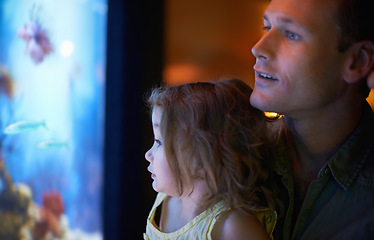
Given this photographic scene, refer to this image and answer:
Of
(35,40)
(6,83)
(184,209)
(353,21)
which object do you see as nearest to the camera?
(353,21)

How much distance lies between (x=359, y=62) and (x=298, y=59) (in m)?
0.20

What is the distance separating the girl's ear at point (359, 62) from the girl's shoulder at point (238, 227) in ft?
1.65

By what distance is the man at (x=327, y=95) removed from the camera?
116cm

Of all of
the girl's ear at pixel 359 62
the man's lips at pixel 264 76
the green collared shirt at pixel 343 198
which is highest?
the girl's ear at pixel 359 62

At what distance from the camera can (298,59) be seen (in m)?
1.17

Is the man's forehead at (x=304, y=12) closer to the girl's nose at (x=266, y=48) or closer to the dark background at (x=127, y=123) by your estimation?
the girl's nose at (x=266, y=48)

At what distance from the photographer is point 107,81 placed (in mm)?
3066

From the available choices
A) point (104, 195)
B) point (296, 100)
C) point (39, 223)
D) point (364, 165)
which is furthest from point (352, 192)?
point (104, 195)

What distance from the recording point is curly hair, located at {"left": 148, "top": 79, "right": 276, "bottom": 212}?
126cm

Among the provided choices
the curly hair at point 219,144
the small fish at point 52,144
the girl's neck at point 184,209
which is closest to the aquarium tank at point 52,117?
the small fish at point 52,144

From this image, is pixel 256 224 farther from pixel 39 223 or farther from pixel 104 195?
pixel 104 195

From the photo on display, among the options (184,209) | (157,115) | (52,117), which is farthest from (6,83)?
(184,209)

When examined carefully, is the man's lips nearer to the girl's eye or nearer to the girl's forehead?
the girl's eye

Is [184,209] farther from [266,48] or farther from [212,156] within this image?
[266,48]
